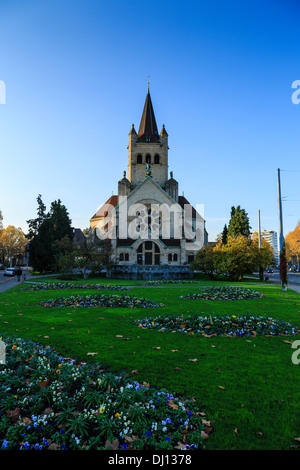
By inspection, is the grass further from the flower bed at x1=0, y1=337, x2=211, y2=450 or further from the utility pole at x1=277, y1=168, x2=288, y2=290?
the utility pole at x1=277, y1=168, x2=288, y2=290

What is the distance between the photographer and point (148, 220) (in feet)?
177

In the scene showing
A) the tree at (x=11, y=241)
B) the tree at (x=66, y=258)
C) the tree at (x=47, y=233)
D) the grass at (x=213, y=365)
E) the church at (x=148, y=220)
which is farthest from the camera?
the tree at (x=11, y=241)

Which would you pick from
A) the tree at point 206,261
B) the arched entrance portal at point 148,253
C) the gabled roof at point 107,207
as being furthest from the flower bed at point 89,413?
the gabled roof at point 107,207

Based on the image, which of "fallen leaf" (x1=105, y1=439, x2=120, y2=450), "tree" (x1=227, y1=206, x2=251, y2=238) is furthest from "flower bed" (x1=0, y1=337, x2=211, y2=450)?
"tree" (x1=227, y1=206, x2=251, y2=238)

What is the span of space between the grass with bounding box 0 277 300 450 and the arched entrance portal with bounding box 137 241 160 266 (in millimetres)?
37502

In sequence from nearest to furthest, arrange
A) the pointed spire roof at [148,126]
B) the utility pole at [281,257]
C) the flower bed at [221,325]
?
1. the flower bed at [221,325]
2. the utility pole at [281,257]
3. the pointed spire roof at [148,126]

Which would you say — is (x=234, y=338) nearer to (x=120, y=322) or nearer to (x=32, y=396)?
(x=120, y=322)

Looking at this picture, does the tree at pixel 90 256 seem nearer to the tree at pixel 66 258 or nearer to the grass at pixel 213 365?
the tree at pixel 66 258

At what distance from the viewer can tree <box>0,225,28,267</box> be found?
68250mm

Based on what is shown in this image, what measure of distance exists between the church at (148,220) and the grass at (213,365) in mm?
29227

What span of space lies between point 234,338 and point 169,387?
4078mm

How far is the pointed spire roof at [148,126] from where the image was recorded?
64.8 m
